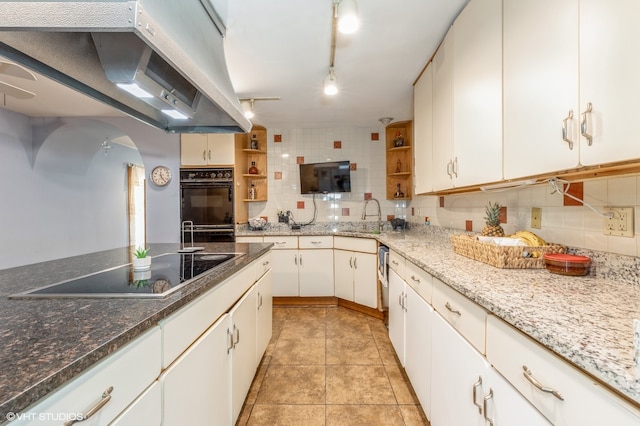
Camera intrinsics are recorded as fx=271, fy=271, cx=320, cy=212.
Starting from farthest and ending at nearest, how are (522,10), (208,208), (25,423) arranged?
Result: (208,208) → (522,10) → (25,423)

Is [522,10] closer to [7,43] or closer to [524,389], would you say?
[524,389]

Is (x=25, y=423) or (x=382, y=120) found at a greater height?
(x=382, y=120)

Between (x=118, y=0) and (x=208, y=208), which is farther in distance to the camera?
(x=208, y=208)

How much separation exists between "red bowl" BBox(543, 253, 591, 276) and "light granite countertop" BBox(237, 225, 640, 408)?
25 millimetres

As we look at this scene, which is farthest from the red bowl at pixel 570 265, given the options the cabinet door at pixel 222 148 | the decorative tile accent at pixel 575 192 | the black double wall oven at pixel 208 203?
the cabinet door at pixel 222 148

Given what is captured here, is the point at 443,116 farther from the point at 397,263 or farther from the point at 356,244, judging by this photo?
the point at 356,244

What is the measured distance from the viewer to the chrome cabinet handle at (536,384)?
0.59 metres

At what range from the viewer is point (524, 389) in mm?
692

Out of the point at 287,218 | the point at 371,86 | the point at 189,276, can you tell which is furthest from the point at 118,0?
the point at 287,218

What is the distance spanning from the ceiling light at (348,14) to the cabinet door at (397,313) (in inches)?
61.1

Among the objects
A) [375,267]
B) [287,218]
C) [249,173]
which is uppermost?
[249,173]

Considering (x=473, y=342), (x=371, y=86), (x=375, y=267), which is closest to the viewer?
(x=473, y=342)

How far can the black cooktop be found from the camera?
0.88 meters

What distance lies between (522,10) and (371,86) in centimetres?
150
